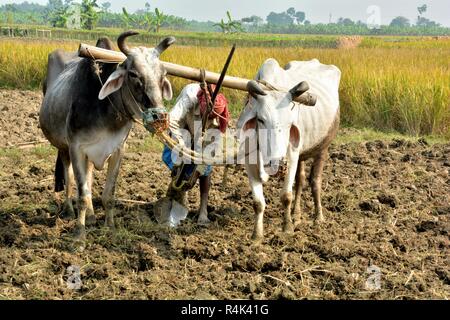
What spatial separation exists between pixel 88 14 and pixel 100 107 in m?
50.8

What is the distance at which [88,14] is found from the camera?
174 feet

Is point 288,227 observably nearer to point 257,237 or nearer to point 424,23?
point 257,237

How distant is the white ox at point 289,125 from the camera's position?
4.55 m

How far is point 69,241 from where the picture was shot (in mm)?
4938

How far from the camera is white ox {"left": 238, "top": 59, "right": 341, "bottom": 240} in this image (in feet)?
14.9

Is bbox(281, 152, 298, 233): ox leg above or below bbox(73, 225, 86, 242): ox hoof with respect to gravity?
above

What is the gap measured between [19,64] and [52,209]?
371 inches

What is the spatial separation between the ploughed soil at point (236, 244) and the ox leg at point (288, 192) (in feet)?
0.46

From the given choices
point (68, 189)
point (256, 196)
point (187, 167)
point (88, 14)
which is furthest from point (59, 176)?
point (88, 14)

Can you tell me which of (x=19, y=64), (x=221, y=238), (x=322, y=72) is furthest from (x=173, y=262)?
(x=19, y=64)

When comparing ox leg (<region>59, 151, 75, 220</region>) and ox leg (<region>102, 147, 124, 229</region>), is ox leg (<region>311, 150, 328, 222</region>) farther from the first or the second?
ox leg (<region>59, 151, 75, 220</region>)

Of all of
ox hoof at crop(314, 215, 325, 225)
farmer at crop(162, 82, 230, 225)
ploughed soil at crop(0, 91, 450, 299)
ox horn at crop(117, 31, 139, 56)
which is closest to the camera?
ploughed soil at crop(0, 91, 450, 299)

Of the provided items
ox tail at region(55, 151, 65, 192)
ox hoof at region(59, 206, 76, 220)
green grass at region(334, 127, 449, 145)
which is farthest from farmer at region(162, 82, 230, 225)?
green grass at region(334, 127, 449, 145)

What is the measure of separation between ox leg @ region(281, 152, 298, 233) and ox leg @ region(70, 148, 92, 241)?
157cm
